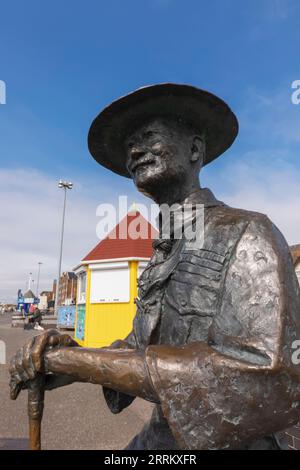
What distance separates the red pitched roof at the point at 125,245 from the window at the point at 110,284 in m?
0.42

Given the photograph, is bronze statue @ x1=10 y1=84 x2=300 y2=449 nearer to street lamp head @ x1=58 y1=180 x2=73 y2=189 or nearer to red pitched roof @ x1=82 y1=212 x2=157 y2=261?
red pitched roof @ x1=82 y1=212 x2=157 y2=261

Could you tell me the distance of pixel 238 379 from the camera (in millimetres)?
1029

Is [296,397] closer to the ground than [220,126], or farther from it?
closer to the ground

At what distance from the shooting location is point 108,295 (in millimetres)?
11906

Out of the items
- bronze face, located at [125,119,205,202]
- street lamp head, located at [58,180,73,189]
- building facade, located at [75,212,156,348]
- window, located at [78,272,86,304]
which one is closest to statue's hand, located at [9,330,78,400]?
bronze face, located at [125,119,205,202]

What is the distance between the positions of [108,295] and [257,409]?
1111 centimetres

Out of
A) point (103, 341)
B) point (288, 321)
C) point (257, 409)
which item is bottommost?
point (103, 341)

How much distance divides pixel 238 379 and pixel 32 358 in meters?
0.79

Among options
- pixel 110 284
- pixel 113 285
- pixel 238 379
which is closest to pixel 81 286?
pixel 110 284

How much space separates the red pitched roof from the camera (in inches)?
455

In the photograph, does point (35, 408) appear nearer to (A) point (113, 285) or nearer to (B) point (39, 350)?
(B) point (39, 350)

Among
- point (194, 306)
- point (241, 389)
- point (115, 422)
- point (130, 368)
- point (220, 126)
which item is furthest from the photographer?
point (115, 422)
